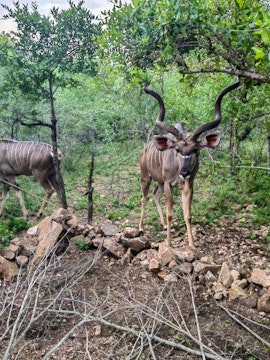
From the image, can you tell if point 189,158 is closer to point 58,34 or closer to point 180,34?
point 180,34

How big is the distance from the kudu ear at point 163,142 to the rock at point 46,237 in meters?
1.45

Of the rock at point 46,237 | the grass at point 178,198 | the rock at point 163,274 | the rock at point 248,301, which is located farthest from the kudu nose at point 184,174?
the rock at point 46,237

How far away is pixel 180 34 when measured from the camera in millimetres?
3617

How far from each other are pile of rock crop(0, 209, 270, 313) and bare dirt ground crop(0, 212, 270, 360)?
0.07m

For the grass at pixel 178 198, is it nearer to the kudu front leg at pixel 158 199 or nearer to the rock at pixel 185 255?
the kudu front leg at pixel 158 199

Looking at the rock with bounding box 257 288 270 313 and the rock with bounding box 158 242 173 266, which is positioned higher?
the rock with bounding box 158 242 173 266

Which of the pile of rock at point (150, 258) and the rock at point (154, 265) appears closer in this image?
the pile of rock at point (150, 258)

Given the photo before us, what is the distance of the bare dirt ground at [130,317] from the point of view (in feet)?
9.21

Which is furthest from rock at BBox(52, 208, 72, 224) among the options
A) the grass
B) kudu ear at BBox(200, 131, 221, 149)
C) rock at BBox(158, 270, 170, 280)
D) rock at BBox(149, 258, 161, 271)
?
kudu ear at BBox(200, 131, 221, 149)

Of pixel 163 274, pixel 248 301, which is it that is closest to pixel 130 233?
pixel 163 274

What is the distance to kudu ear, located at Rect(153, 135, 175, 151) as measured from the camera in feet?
14.2

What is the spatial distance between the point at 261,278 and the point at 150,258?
3.84 ft

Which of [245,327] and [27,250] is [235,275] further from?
[27,250]

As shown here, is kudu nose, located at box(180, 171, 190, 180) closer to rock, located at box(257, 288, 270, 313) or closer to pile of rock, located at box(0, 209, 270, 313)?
pile of rock, located at box(0, 209, 270, 313)
